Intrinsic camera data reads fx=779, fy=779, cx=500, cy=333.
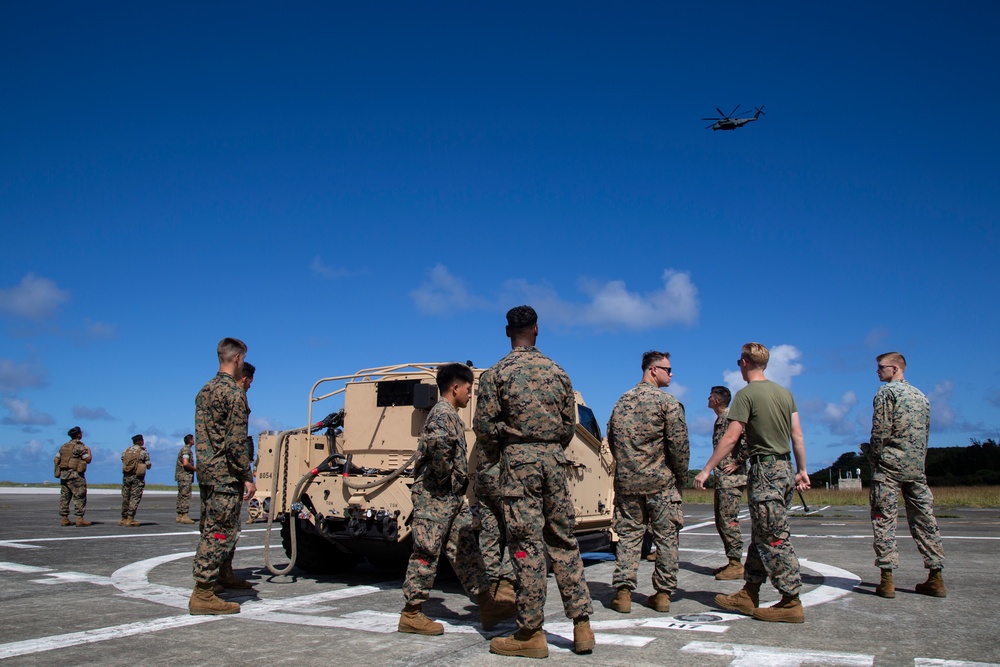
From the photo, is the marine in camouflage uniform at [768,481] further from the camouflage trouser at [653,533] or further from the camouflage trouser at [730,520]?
the camouflage trouser at [730,520]

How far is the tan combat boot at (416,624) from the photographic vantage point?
4859mm

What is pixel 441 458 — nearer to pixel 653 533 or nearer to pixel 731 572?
pixel 653 533

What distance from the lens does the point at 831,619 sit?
208 inches

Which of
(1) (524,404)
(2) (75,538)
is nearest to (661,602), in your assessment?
(1) (524,404)

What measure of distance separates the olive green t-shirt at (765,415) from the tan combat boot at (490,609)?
2031 millimetres

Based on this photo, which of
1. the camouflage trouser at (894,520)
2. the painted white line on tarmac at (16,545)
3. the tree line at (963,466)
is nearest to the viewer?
the camouflage trouser at (894,520)

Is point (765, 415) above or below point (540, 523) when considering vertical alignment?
above

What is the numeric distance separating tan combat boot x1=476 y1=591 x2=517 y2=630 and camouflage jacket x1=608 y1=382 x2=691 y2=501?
1.34m

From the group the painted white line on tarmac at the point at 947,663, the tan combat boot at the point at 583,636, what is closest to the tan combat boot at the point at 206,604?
the tan combat boot at the point at 583,636

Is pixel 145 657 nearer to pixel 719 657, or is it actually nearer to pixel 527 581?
pixel 527 581

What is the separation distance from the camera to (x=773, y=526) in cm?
520

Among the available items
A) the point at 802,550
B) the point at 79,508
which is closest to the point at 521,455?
the point at 802,550

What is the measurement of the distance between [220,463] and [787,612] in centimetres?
420

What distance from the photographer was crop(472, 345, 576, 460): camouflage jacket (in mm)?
4605
